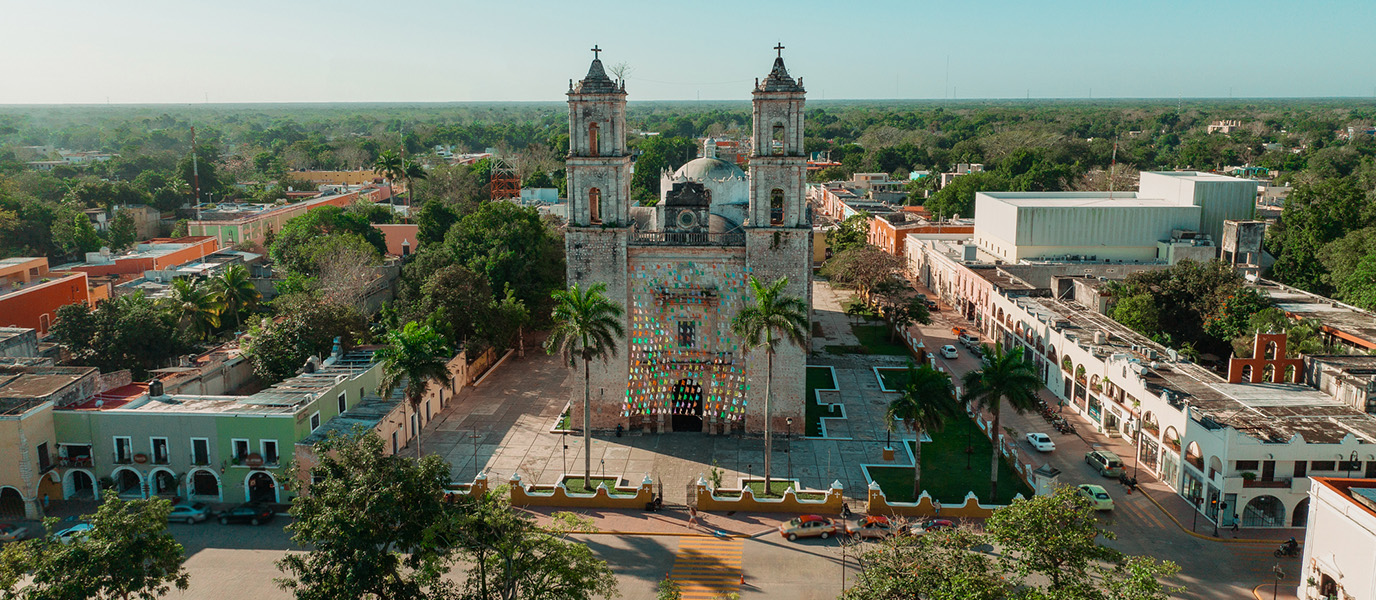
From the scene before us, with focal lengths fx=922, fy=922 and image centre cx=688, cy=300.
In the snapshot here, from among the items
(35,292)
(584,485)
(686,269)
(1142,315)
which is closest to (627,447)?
(584,485)

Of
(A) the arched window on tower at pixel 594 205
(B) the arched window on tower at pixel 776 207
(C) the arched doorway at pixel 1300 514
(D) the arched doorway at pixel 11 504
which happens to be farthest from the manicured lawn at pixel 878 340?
(D) the arched doorway at pixel 11 504

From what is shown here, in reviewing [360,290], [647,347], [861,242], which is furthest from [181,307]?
[861,242]

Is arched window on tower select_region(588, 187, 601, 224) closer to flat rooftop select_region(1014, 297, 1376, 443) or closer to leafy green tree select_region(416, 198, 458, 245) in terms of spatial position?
flat rooftop select_region(1014, 297, 1376, 443)

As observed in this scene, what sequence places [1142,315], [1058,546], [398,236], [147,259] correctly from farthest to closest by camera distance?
[398,236] < [147,259] < [1142,315] < [1058,546]

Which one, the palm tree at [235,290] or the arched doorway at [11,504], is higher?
the palm tree at [235,290]

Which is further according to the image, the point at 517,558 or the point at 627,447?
the point at 627,447

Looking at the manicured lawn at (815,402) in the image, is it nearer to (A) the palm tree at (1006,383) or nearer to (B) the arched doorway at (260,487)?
(A) the palm tree at (1006,383)

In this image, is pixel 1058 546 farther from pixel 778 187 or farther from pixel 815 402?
pixel 815 402

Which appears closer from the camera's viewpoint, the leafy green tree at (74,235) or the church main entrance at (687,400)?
the church main entrance at (687,400)
